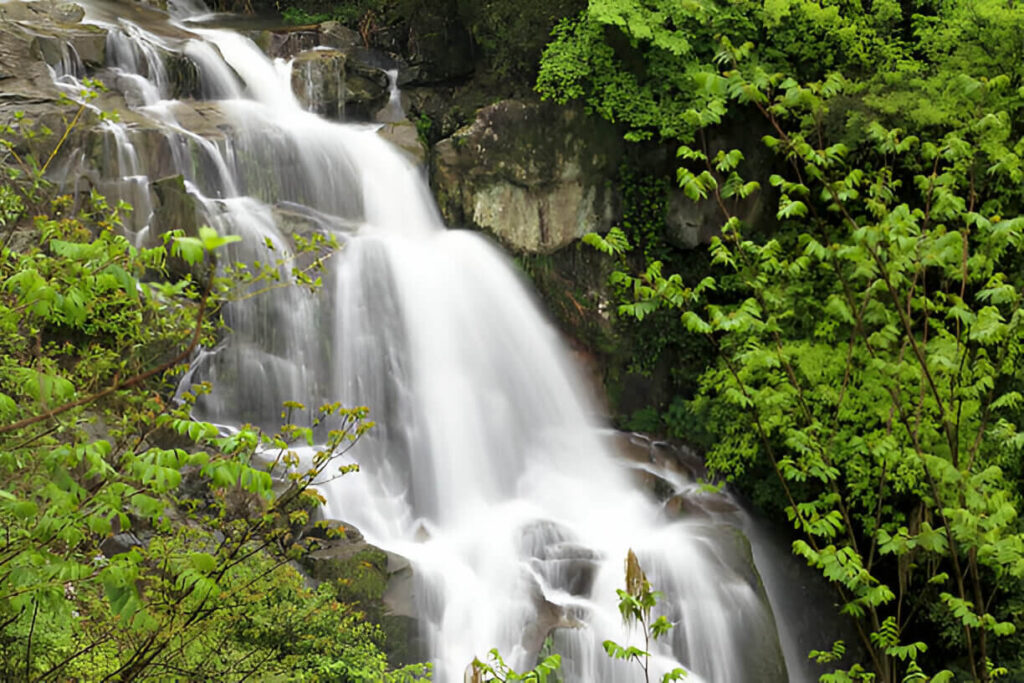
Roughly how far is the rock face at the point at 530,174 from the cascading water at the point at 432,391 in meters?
0.47

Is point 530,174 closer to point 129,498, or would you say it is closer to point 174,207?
A: point 174,207

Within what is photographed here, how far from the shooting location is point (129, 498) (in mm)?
2822

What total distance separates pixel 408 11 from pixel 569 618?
1043 centimetres

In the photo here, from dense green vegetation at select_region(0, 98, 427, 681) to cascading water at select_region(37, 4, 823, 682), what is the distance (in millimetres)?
876

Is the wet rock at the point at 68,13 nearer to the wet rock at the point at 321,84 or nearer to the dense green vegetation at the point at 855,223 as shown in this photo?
the wet rock at the point at 321,84

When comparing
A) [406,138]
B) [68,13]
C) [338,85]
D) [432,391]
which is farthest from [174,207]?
[68,13]

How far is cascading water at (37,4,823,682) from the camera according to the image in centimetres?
780

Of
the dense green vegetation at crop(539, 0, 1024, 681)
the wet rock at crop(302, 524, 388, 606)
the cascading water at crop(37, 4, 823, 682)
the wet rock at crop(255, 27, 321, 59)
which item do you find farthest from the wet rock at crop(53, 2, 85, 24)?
the wet rock at crop(302, 524, 388, 606)

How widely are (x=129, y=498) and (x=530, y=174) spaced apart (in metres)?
9.35

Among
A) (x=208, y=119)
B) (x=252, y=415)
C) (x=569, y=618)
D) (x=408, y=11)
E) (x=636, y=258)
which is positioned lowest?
(x=569, y=618)

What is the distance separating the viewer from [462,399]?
33.4 feet

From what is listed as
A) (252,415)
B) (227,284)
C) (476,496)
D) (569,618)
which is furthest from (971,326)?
(252,415)

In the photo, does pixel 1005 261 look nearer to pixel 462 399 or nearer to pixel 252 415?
pixel 462 399

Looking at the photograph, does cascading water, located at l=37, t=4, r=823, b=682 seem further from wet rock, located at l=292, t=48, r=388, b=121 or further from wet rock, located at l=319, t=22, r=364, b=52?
wet rock, located at l=319, t=22, r=364, b=52
